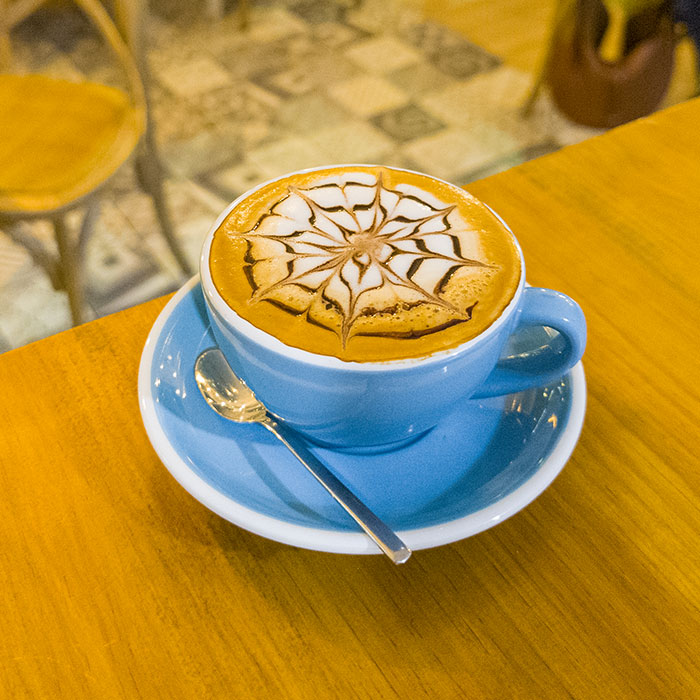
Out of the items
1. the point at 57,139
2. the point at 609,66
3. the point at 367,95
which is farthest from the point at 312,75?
the point at 57,139

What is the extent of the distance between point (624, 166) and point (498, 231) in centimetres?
30

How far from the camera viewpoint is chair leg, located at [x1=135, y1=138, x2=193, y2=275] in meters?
1.18

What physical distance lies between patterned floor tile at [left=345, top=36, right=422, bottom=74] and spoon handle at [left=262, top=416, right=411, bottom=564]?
175 centimetres

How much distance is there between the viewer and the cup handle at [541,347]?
0.37 m

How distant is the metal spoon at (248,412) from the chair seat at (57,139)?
676 mm

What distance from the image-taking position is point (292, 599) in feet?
1.19

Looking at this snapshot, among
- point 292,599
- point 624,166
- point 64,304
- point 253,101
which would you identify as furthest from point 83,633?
point 253,101

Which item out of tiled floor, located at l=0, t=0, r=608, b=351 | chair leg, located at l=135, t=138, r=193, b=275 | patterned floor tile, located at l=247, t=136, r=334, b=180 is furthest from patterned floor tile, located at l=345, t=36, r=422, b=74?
chair leg, located at l=135, t=138, r=193, b=275

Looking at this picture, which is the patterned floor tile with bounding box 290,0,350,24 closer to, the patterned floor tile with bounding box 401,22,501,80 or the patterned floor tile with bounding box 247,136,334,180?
the patterned floor tile with bounding box 401,22,501,80

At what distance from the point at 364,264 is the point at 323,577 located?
0.57ft

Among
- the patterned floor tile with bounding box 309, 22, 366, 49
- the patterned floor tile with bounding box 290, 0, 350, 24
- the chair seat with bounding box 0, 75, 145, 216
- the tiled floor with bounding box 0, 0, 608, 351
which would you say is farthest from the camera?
the patterned floor tile with bounding box 290, 0, 350, 24

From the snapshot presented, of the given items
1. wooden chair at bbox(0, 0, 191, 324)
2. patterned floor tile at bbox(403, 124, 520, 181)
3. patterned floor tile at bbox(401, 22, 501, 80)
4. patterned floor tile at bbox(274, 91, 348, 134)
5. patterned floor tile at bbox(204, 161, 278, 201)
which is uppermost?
wooden chair at bbox(0, 0, 191, 324)

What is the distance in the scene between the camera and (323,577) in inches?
14.7

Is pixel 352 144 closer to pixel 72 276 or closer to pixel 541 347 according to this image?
pixel 72 276
